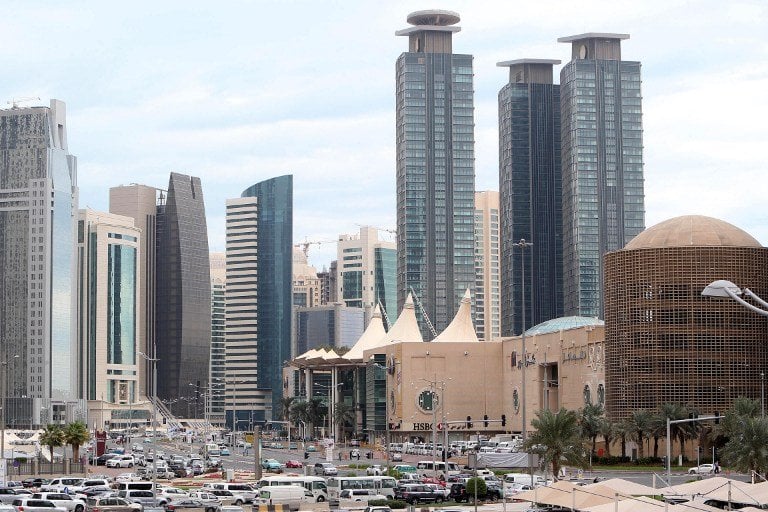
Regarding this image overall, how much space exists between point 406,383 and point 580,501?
376 ft

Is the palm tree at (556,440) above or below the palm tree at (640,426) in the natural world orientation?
above

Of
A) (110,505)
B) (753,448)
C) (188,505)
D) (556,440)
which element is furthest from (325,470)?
(753,448)

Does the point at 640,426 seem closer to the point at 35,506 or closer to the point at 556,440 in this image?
the point at 556,440

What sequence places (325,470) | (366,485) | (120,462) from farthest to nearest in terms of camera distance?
(120,462) < (325,470) < (366,485)

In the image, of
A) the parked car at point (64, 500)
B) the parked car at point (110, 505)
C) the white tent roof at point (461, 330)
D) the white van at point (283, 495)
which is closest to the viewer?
the parked car at point (110, 505)

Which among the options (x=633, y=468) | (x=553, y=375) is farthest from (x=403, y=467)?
(x=553, y=375)

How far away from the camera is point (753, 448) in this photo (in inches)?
2940

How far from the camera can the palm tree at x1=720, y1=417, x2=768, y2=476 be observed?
74438 millimetres

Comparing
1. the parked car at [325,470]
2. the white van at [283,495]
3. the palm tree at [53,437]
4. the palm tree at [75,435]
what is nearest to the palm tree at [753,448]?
the white van at [283,495]

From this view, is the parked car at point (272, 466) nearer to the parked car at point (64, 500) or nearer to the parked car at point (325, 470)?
the parked car at point (325, 470)

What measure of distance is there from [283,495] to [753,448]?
983 inches

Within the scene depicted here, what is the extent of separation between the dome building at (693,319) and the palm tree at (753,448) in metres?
41.9

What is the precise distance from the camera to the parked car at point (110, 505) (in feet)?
219

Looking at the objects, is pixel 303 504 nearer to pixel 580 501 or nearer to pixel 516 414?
pixel 580 501
